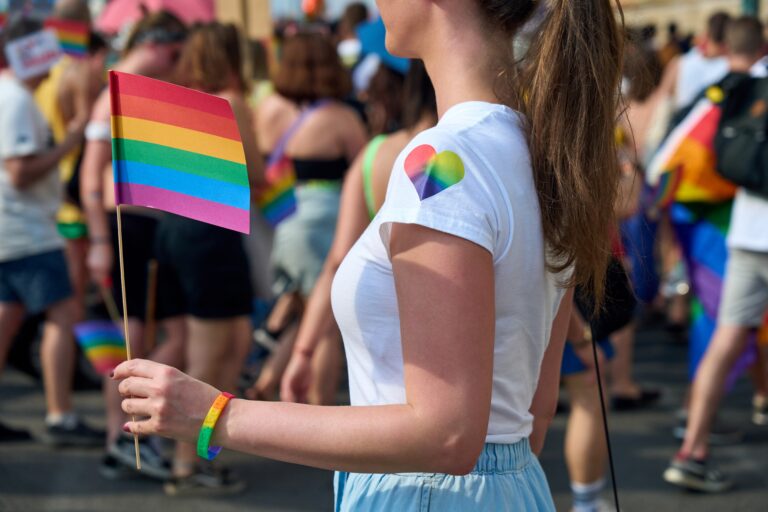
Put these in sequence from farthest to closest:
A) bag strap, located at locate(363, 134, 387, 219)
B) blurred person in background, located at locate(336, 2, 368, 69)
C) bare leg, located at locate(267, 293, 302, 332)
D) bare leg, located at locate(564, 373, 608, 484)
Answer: blurred person in background, located at locate(336, 2, 368, 69)
bare leg, located at locate(267, 293, 302, 332)
bare leg, located at locate(564, 373, 608, 484)
bag strap, located at locate(363, 134, 387, 219)

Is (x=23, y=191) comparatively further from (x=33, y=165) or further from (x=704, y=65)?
(x=704, y=65)

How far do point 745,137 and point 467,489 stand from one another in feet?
9.94

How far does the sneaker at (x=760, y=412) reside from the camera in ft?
16.5

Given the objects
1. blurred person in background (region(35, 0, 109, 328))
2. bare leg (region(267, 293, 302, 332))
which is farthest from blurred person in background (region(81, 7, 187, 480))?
blurred person in background (region(35, 0, 109, 328))

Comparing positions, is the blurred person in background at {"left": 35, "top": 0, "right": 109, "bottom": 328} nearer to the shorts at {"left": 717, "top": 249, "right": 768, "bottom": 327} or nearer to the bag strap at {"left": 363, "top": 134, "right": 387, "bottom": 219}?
the bag strap at {"left": 363, "top": 134, "right": 387, "bottom": 219}

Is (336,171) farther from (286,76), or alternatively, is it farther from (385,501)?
(385,501)

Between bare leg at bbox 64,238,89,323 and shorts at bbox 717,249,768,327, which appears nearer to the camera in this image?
shorts at bbox 717,249,768,327

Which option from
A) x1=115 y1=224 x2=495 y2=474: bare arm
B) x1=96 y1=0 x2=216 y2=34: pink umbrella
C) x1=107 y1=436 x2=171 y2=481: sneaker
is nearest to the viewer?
Answer: x1=115 y1=224 x2=495 y2=474: bare arm

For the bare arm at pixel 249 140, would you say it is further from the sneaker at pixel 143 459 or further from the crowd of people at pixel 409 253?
the sneaker at pixel 143 459

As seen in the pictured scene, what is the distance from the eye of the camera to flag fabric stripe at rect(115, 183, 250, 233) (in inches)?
56.3

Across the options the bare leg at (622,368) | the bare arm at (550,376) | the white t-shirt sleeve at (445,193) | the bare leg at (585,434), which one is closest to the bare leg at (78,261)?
the bare leg at (622,368)

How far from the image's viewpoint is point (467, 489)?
1451mm

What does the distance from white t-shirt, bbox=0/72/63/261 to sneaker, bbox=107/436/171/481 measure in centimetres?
104

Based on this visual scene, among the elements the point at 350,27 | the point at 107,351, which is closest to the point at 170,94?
the point at 107,351
